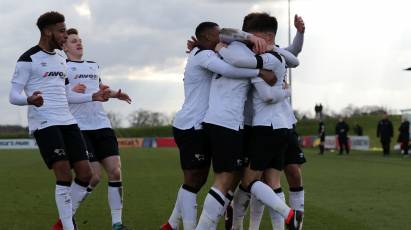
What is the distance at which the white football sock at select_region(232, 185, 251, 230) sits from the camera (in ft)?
25.6

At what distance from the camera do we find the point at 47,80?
769cm

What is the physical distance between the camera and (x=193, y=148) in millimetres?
7418

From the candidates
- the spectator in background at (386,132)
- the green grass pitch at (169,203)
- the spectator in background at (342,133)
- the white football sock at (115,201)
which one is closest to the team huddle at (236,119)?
the white football sock at (115,201)

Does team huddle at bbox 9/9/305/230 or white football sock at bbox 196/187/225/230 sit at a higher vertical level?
team huddle at bbox 9/9/305/230

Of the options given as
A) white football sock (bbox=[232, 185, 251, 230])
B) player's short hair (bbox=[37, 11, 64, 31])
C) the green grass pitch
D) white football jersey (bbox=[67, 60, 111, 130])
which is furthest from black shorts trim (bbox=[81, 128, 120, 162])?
white football sock (bbox=[232, 185, 251, 230])

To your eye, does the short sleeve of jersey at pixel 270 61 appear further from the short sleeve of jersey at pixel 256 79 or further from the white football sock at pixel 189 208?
the white football sock at pixel 189 208

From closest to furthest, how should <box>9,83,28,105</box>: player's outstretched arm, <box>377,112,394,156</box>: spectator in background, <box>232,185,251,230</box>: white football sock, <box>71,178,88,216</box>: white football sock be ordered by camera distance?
<box>9,83,28,105</box>: player's outstretched arm < <box>232,185,251,230</box>: white football sock < <box>71,178,88,216</box>: white football sock < <box>377,112,394,156</box>: spectator in background

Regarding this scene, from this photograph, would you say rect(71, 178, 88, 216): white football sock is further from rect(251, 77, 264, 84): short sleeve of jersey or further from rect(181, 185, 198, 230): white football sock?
rect(251, 77, 264, 84): short sleeve of jersey

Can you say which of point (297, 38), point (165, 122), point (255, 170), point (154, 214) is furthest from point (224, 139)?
point (165, 122)

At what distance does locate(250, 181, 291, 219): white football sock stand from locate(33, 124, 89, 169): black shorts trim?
2120 millimetres

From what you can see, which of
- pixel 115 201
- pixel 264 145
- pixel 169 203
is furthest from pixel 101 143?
pixel 169 203

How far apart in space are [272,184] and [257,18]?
181cm

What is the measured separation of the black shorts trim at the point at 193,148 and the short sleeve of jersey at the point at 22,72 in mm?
1748

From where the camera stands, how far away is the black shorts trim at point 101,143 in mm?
8969
